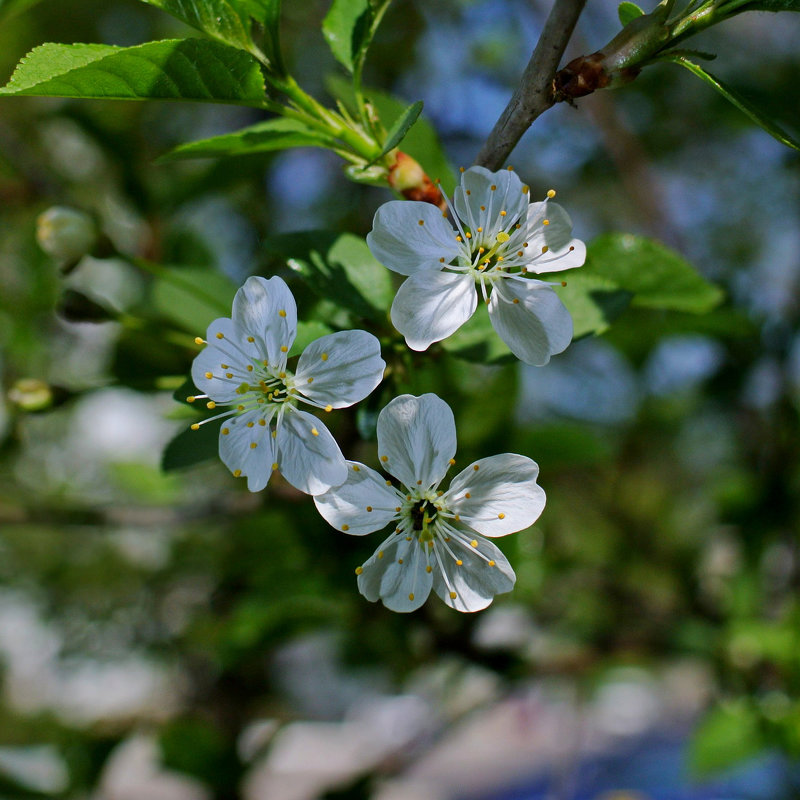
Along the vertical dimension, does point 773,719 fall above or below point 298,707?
above

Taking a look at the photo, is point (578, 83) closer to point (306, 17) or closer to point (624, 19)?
point (624, 19)

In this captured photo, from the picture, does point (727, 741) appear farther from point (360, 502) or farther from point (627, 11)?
point (627, 11)

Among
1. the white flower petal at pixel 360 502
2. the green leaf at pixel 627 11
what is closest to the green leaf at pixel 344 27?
the green leaf at pixel 627 11

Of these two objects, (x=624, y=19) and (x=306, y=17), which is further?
(x=306, y=17)

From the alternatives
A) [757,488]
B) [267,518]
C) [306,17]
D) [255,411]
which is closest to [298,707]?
[267,518]

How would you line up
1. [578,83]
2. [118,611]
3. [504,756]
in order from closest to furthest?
[578,83], [118,611], [504,756]
